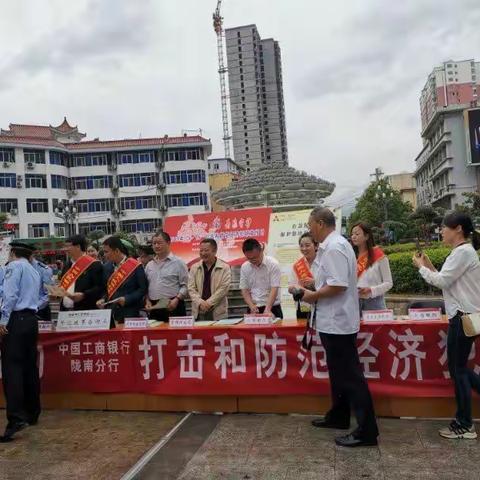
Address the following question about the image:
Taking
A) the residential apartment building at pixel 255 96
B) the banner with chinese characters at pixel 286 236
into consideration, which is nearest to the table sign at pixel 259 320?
the banner with chinese characters at pixel 286 236

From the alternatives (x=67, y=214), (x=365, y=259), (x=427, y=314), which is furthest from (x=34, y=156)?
(x=427, y=314)

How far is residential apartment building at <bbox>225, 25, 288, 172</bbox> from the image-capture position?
7969 cm

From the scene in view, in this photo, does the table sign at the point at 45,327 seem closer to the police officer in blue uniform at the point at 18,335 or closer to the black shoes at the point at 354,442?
the police officer in blue uniform at the point at 18,335

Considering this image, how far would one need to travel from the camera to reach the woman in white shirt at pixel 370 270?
4.48 m

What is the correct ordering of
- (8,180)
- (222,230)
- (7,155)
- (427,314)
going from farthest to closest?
(8,180) < (7,155) < (222,230) < (427,314)

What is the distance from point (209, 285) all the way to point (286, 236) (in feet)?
11.5

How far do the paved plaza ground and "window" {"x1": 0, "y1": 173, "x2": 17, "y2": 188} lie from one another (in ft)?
144

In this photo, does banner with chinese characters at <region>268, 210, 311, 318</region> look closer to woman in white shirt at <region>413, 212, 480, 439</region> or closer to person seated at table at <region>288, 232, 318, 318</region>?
person seated at table at <region>288, 232, 318, 318</region>

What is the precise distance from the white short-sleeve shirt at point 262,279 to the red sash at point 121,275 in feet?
3.71

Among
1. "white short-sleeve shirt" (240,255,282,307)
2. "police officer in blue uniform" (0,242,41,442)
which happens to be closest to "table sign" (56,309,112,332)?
"police officer in blue uniform" (0,242,41,442)

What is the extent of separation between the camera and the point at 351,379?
3.67 m

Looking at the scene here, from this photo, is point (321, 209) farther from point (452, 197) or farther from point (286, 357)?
point (452, 197)

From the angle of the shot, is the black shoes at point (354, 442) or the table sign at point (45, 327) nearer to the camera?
the black shoes at point (354, 442)

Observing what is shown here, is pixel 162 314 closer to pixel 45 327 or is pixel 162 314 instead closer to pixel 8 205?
pixel 45 327
